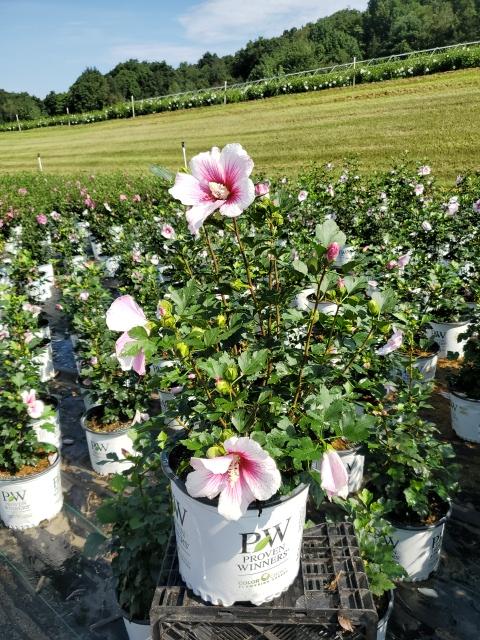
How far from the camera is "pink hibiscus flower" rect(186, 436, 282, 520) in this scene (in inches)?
40.6

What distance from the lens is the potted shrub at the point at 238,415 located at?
3.50 ft

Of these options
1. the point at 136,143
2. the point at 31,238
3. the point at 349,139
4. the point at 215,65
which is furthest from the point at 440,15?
the point at 31,238

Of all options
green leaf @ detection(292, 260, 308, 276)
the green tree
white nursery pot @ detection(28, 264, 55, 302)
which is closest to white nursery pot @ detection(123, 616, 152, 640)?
green leaf @ detection(292, 260, 308, 276)

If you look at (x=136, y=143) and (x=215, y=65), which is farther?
(x=215, y=65)

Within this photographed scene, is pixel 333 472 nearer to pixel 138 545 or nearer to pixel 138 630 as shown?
pixel 138 545

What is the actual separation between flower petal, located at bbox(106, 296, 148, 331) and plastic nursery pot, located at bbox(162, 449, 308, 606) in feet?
1.35

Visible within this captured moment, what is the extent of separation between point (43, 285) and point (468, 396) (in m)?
5.04

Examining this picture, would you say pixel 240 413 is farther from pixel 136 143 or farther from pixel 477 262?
pixel 136 143

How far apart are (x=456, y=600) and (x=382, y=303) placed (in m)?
1.64

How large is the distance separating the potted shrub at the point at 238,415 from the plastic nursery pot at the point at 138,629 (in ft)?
2.21

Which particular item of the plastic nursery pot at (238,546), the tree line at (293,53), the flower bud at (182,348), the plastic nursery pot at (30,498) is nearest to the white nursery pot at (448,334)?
the plastic nursery pot at (30,498)

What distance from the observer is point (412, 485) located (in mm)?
2201

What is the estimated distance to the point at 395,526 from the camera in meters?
2.26

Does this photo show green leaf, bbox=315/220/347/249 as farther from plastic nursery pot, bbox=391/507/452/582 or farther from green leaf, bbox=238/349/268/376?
plastic nursery pot, bbox=391/507/452/582
